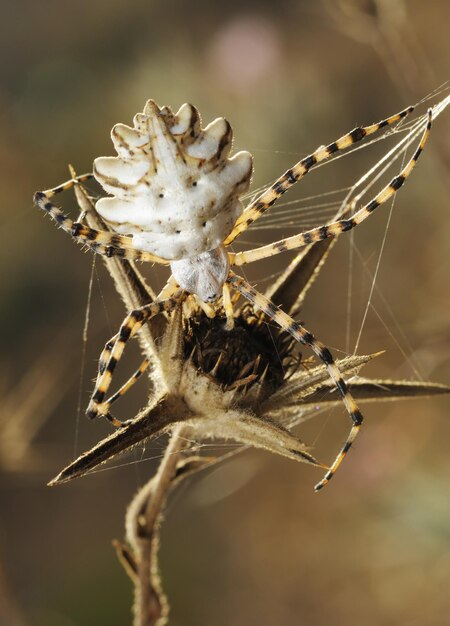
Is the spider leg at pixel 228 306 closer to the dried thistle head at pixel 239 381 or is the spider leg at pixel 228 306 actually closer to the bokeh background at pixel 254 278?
the dried thistle head at pixel 239 381

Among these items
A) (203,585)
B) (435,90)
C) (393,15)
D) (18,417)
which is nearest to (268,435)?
(18,417)

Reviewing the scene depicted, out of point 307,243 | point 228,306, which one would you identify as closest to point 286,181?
point 307,243

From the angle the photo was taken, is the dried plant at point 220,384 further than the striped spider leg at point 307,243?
No

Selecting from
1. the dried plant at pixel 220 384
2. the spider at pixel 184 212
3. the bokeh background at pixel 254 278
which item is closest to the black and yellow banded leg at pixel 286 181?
the spider at pixel 184 212

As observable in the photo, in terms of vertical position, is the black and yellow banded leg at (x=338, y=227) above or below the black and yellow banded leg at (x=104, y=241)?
below

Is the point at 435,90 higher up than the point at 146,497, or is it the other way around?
the point at 435,90

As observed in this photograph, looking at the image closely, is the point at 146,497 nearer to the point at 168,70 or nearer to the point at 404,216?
the point at 404,216
